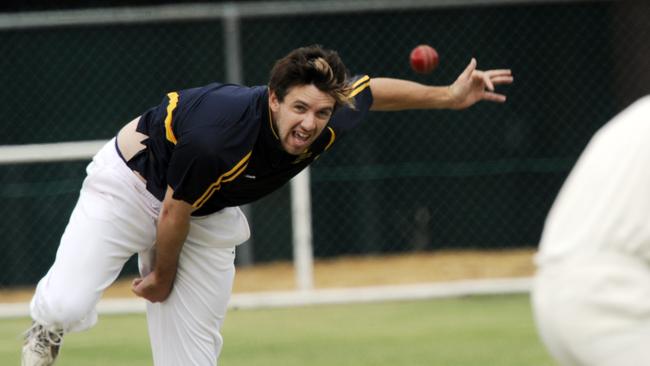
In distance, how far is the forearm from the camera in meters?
5.95

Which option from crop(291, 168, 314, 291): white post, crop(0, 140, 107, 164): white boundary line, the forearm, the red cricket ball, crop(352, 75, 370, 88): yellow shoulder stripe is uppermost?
crop(352, 75, 370, 88): yellow shoulder stripe

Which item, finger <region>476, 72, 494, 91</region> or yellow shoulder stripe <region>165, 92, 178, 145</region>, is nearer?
yellow shoulder stripe <region>165, 92, 178, 145</region>

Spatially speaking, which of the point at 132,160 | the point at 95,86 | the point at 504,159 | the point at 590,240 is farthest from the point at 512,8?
the point at 590,240

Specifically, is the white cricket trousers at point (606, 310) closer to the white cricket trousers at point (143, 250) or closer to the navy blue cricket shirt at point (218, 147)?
the navy blue cricket shirt at point (218, 147)

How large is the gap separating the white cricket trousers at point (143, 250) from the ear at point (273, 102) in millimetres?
655

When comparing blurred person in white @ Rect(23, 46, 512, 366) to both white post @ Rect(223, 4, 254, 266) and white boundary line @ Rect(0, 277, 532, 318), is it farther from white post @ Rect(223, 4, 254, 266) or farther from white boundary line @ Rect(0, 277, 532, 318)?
white post @ Rect(223, 4, 254, 266)

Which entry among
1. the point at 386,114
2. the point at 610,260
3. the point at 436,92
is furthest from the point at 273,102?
the point at 386,114

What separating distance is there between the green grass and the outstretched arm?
2177 millimetres

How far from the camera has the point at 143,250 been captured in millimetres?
5688

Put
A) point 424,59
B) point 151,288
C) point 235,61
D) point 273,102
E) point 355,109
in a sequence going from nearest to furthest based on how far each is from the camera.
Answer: point 273,102 < point 151,288 < point 355,109 < point 424,59 < point 235,61

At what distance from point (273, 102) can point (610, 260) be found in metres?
2.20

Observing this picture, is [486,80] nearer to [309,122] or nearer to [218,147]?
[309,122]

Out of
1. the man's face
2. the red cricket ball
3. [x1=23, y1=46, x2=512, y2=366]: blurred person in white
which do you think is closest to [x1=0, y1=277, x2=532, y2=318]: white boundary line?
the red cricket ball

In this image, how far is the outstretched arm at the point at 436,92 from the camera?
5.94 metres
